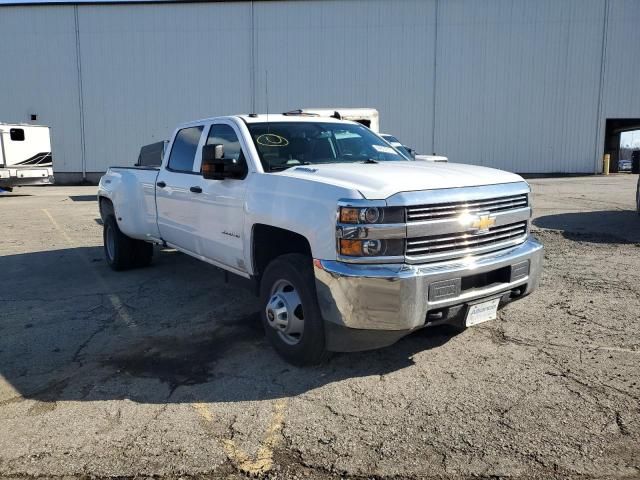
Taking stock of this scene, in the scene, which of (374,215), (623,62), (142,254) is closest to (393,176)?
(374,215)

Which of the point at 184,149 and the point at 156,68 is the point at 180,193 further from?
the point at 156,68

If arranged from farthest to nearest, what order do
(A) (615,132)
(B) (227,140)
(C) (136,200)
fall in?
(A) (615,132), (C) (136,200), (B) (227,140)

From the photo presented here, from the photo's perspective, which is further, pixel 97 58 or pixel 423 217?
pixel 97 58

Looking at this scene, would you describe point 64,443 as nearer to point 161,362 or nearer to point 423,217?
point 161,362

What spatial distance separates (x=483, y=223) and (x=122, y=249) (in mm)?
5291

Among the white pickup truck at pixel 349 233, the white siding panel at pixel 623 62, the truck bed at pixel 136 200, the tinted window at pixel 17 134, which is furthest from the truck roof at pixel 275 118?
the white siding panel at pixel 623 62

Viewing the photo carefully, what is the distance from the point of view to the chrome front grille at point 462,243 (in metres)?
3.49

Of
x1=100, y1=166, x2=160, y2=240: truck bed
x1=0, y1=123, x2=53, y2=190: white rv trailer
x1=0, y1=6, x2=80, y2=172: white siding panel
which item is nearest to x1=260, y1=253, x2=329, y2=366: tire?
x1=100, y1=166, x2=160, y2=240: truck bed

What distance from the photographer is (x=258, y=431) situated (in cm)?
319

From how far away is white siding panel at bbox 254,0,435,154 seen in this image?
27.4 m

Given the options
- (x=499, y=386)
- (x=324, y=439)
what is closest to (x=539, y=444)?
(x=499, y=386)

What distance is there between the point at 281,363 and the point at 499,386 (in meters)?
1.61

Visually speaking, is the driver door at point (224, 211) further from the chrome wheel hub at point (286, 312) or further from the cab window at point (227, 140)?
the chrome wheel hub at point (286, 312)

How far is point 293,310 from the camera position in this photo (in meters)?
3.94
